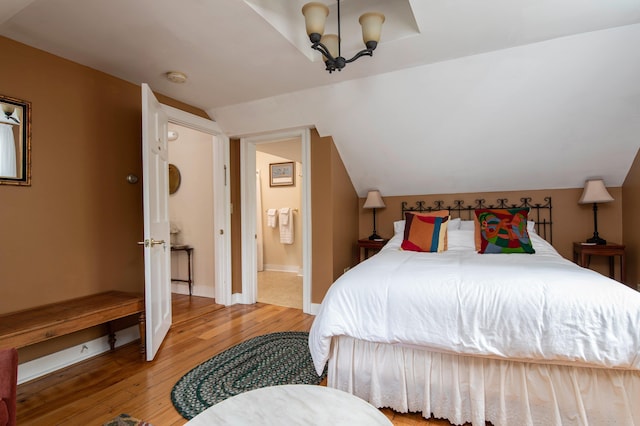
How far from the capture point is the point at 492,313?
157 centimetres

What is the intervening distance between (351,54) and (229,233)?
2440 mm

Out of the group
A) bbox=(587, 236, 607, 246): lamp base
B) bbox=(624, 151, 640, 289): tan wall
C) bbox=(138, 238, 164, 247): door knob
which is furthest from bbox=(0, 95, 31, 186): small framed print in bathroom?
bbox=(624, 151, 640, 289): tan wall

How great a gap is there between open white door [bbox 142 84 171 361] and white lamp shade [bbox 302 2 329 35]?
1.42 meters

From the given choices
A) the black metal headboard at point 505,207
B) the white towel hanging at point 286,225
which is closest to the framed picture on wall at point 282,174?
the white towel hanging at point 286,225

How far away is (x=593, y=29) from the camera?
211 centimetres

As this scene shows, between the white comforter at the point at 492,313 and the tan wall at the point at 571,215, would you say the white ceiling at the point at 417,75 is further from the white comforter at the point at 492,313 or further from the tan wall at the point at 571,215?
the white comforter at the point at 492,313

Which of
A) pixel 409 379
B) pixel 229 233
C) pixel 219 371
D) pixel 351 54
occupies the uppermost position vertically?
pixel 351 54

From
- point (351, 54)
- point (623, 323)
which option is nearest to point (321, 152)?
point (351, 54)

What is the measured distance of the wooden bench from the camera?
1788 mm

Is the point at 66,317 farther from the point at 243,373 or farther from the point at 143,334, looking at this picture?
the point at 243,373

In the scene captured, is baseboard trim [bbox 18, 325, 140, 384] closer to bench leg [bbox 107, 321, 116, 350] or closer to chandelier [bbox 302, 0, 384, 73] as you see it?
bench leg [bbox 107, 321, 116, 350]

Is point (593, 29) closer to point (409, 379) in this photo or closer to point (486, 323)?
point (486, 323)

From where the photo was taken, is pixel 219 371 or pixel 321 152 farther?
pixel 321 152

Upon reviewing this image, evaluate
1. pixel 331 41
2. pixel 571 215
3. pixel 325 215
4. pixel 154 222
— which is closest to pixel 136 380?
pixel 154 222
